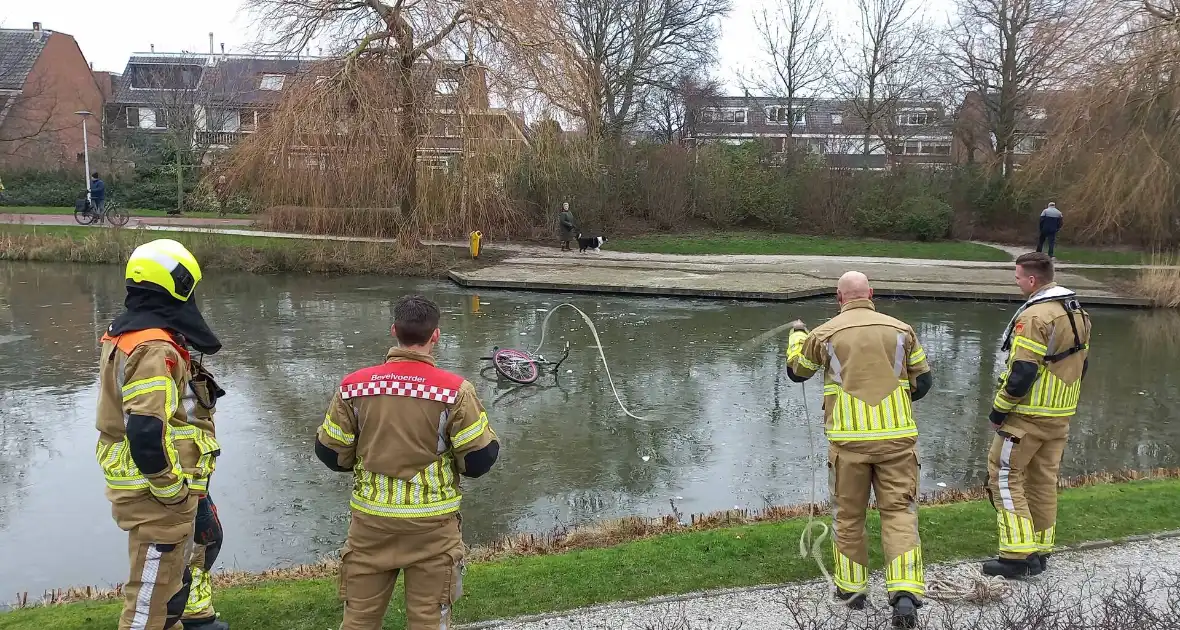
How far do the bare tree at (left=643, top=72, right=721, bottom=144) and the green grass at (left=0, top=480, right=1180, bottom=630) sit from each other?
31.9 meters

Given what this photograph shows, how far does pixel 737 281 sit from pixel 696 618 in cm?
1622

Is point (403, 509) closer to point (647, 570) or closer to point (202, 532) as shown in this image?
point (202, 532)

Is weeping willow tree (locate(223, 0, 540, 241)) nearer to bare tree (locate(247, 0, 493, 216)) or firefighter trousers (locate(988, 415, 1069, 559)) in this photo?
bare tree (locate(247, 0, 493, 216))

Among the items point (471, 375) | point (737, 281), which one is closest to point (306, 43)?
point (737, 281)

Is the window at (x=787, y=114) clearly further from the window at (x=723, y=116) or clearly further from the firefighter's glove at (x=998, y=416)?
the firefighter's glove at (x=998, y=416)

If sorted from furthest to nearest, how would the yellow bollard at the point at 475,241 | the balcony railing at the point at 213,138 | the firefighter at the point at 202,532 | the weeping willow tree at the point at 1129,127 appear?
the balcony railing at the point at 213,138, the yellow bollard at the point at 475,241, the weeping willow tree at the point at 1129,127, the firefighter at the point at 202,532

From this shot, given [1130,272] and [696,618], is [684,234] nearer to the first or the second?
[1130,272]

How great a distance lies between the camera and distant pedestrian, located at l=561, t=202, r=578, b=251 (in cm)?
2598

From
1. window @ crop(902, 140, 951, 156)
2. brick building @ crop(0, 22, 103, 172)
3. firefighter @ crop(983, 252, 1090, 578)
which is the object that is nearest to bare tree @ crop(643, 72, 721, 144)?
window @ crop(902, 140, 951, 156)

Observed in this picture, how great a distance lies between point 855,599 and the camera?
4035 mm

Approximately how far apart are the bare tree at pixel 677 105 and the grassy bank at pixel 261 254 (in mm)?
17849

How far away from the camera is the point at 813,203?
1198 inches

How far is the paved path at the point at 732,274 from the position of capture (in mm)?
18406

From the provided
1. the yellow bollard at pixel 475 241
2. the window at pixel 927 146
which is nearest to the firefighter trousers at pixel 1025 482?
the yellow bollard at pixel 475 241
